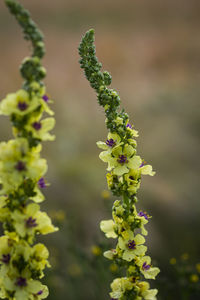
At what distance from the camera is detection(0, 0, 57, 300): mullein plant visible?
99cm

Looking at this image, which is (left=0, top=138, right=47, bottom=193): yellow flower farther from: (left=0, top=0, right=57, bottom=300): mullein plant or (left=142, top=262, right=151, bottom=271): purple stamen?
(left=142, top=262, right=151, bottom=271): purple stamen

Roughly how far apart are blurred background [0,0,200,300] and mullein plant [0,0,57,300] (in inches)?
92.0

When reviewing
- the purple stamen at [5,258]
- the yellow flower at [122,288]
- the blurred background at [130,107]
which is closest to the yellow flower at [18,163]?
the purple stamen at [5,258]

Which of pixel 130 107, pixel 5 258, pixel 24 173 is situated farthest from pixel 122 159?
pixel 130 107

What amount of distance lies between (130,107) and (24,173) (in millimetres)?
3727

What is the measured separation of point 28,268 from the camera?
1036mm

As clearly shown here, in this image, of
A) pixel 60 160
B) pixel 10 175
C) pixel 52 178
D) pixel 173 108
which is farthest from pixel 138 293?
pixel 173 108

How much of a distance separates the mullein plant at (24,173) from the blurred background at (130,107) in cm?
234

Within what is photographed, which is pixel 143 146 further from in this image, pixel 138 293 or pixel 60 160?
pixel 138 293

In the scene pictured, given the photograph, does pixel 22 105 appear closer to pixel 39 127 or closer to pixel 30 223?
pixel 39 127

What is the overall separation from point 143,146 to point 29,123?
3134 millimetres

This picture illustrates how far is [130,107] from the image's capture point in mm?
4625

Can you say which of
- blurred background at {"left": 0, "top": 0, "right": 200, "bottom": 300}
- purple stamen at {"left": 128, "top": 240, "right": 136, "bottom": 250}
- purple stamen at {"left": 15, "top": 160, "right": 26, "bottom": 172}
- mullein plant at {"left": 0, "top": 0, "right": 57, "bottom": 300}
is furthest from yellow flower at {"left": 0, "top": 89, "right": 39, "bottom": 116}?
blurred background at {"left": 0, "top": 0, "right": 200, "bottom": 300}

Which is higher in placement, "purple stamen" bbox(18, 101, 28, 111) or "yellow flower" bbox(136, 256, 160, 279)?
"purple stamen" bbox(18, 101, 28, 111)
